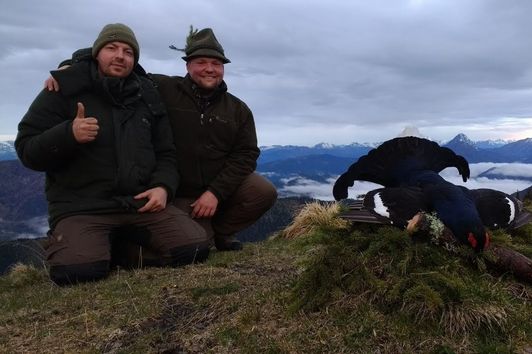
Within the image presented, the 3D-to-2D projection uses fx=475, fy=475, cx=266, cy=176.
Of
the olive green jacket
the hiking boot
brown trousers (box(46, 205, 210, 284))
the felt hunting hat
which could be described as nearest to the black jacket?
brown trousers (box(46, 205, 210, 284))

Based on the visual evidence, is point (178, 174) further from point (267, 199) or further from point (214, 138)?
point (267, 199)

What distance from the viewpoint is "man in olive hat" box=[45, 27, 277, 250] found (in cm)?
671

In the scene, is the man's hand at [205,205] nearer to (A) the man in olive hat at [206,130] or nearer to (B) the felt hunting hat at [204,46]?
(A) the man in olive hat at [206,130]

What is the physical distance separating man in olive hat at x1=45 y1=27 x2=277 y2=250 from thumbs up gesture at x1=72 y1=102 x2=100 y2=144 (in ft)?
4.82

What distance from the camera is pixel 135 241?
6.46m

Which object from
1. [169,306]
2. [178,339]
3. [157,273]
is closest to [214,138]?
[157,273]

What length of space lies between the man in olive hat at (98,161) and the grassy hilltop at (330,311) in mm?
959

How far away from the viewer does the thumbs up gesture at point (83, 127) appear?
536 centimetres

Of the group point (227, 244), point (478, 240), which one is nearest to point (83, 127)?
point (227, 244)

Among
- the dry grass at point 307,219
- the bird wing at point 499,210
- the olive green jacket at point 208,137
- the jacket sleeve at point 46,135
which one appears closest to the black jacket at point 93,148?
the jacket sleeve at point 46,135

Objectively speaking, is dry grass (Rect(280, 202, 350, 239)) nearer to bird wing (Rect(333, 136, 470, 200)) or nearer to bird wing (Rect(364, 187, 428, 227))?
bird wing (Rect(333, 136, 470, 200))

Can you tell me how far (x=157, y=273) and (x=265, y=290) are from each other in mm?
1887

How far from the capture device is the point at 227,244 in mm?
7758

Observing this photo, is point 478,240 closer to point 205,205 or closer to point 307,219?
point 205,205
